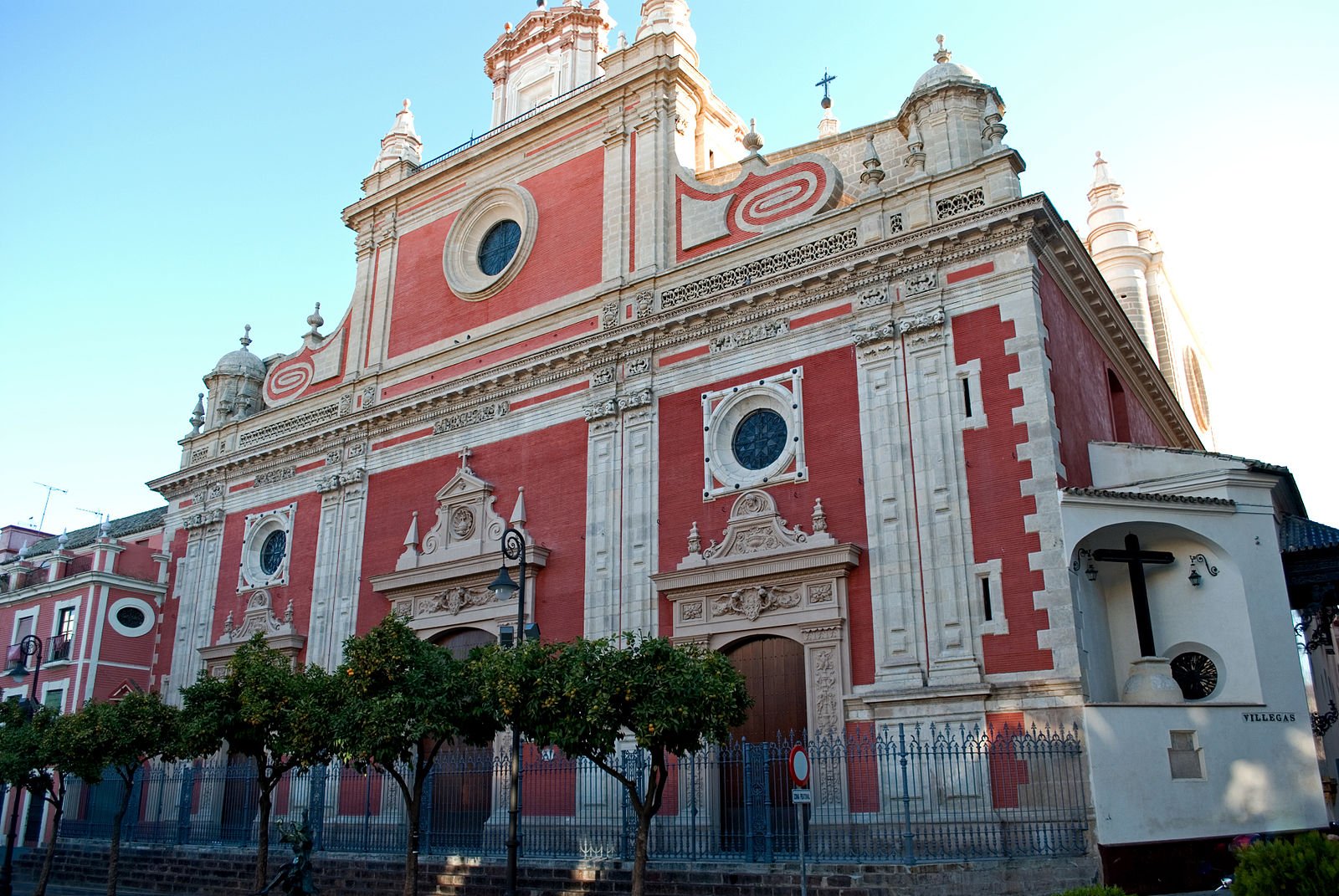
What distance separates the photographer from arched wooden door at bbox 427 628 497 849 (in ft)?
61.9

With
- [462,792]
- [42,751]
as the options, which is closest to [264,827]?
[462,792]

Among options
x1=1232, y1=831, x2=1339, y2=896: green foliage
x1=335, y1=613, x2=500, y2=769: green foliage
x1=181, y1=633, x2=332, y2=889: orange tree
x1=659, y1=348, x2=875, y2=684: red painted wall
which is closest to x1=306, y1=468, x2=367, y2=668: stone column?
x1=181, y1=633, x2=332, y2=889: orange tree

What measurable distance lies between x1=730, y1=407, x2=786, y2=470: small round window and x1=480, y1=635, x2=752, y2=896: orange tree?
224 inches

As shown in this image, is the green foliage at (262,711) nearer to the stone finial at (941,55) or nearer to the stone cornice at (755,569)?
the stone cornice at (755,569)

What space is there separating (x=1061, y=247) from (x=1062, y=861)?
32.1 feet

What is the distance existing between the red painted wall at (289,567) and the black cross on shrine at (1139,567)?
1698cm

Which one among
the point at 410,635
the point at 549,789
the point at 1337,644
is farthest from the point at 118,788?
the point at 1337,644

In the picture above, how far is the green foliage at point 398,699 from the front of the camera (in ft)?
49.2

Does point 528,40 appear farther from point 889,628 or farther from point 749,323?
point 889,628

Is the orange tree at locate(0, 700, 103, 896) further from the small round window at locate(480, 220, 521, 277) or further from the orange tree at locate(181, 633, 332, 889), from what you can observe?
the small round window at locate(480, 220, 521, 277)

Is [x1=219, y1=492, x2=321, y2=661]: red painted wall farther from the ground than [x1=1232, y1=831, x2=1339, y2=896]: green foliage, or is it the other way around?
[x1=219, y1=492, x2=321, y2=661]: red painted wall

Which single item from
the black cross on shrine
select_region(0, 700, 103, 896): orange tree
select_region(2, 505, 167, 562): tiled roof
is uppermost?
select_region(2, 505, 167, 562): tiled roof

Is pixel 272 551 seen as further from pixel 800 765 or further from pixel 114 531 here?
pixel 800 765

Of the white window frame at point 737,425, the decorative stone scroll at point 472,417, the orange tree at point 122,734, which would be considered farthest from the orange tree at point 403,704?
the decorative stone scroll at point 472,417
